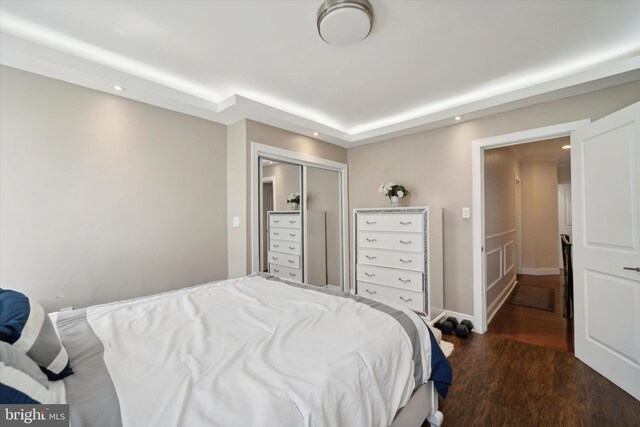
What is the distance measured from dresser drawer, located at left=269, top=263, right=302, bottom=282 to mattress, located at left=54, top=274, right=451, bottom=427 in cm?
166

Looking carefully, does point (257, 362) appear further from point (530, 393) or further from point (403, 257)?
point (403, 257)

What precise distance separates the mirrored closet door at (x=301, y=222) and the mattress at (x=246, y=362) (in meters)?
1.65

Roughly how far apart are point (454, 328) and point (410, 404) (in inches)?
76.7

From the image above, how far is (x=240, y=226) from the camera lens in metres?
3.03

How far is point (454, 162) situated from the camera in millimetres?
3289

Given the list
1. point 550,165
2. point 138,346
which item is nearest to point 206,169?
point 138,346

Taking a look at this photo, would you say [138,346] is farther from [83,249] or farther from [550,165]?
[550,165]

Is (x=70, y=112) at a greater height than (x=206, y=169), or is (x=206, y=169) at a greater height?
(x=70, y=112)

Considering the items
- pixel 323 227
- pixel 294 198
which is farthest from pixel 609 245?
pixel 294 198

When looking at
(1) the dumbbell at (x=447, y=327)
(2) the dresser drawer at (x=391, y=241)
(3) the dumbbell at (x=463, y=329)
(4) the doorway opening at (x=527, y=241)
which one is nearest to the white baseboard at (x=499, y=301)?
(4) the doorway opening at (x=527, y=241)

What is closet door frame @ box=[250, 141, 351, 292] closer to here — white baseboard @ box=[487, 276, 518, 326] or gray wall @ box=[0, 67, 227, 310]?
gray wall @ box=[0, 67, 227, 310]

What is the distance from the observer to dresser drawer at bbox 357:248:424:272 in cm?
315

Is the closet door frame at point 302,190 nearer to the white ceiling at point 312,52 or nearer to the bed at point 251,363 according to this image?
the white ceiling at point 312,52

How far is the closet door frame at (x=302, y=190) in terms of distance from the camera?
9.85ft
